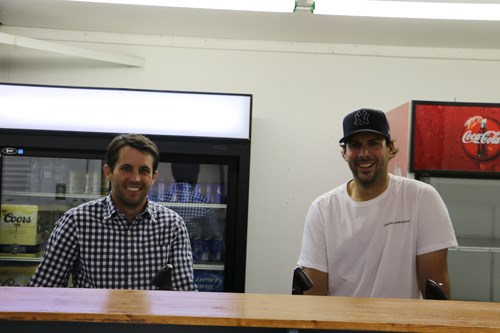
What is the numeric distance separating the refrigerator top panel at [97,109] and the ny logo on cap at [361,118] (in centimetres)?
153

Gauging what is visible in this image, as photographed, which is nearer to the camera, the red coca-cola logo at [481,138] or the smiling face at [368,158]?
the smiling face at [368,158]

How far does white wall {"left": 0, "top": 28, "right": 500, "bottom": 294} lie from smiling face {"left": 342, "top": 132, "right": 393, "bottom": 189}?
6.50 ft

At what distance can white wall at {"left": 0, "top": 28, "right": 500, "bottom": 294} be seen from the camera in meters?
3.89

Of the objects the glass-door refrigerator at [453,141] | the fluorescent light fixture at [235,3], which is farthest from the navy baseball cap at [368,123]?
the glass-door refrigerator at [453,141]

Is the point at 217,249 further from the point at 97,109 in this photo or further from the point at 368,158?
the point at 368,158

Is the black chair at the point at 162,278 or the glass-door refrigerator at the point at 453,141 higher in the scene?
the glass-door refrigerator at the point at 453,141

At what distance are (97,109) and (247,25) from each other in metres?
1.27

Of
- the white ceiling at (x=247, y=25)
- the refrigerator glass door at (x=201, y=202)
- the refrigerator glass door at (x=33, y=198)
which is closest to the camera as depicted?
the white ceiling at (x=247, y=25)

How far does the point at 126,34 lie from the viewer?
3879 mm

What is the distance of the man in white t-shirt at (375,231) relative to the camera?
1789mm

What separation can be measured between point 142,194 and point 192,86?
2231mm

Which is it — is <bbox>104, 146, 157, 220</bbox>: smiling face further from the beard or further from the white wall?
the white wall

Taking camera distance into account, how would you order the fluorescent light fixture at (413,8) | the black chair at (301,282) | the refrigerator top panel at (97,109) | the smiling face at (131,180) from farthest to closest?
the refrigerator top panel at (97,109) < the fluorescent light fixture at (413,8) < the smiling face at (131,180) < the black chair at (301,282)

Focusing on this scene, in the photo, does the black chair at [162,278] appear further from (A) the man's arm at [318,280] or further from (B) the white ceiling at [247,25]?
(B) the white ceiling at [247,25]
